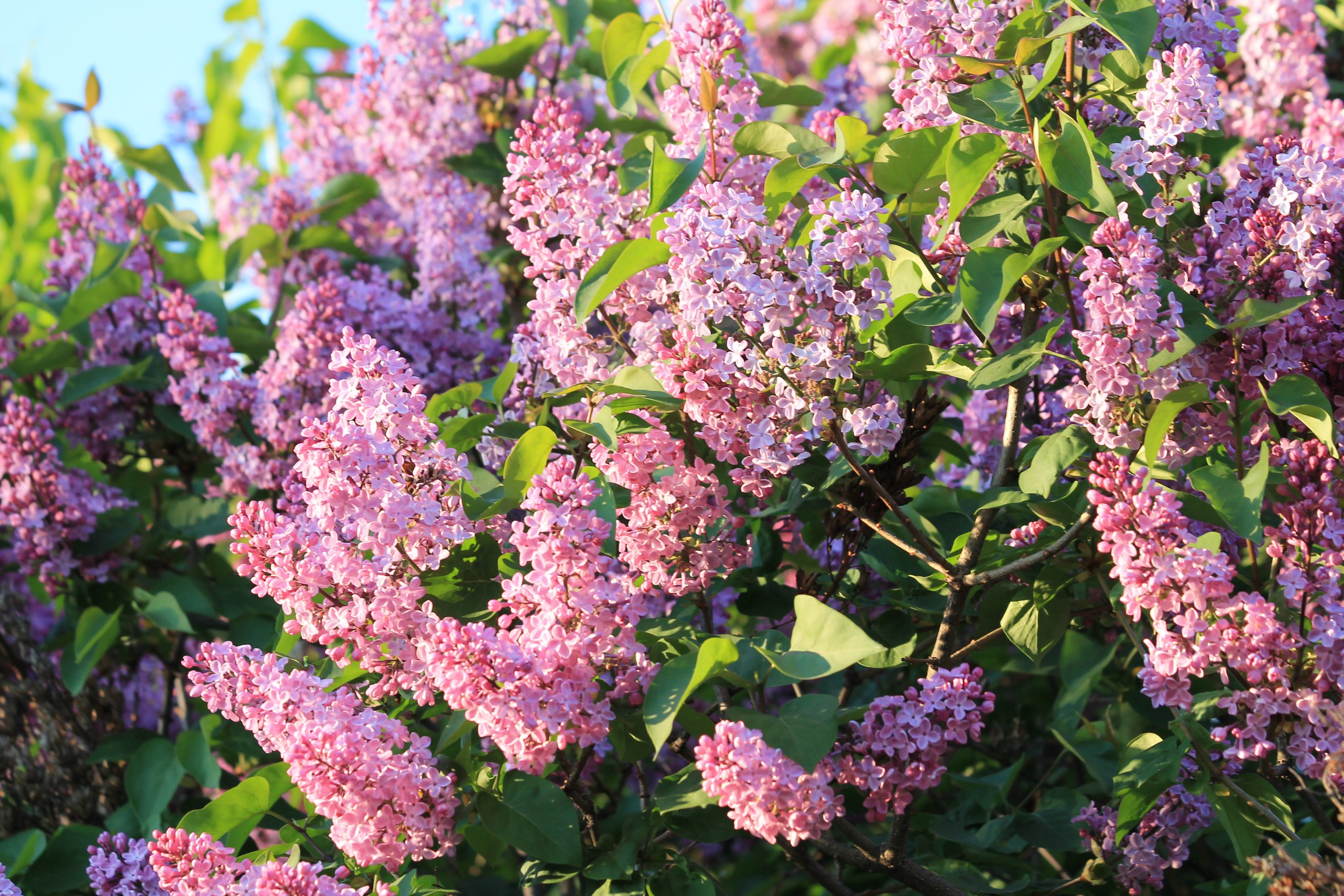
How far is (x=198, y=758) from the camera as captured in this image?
2.28 meters

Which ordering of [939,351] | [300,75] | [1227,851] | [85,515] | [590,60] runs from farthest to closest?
[300,75], [590,60], [85,515], [1227,851], [939,351]

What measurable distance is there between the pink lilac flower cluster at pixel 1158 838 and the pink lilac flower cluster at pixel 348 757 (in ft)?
3.63

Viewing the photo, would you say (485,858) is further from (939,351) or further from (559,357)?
(939,351)

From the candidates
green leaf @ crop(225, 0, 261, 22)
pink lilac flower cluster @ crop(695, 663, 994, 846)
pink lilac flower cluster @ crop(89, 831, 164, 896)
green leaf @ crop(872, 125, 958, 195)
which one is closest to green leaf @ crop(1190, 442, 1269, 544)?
pink lilac flower cluster @ crop(695, 663, 994, 846)

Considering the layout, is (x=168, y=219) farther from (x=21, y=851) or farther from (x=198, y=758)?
(x=21, y=851)

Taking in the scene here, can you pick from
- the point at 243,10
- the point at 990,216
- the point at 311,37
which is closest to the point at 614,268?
the point at 990,216

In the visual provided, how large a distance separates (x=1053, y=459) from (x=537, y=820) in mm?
862

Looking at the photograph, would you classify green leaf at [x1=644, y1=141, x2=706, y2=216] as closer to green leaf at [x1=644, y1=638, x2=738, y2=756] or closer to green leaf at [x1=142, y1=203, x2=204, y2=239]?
green leaf at [x1=644, y1=638, x2=738, y2=756]

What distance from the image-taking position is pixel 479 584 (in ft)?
Result: 5.45

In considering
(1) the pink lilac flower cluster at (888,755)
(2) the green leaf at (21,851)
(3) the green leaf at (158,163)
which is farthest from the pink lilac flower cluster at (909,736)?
(3) the green leaf at (158,163)

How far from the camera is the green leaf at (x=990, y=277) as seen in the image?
138 centimetres

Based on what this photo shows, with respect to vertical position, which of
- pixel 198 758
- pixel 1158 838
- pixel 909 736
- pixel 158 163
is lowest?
pixel 1158 838

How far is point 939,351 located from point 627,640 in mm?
610

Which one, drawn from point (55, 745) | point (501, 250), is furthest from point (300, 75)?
point (55, 745)
